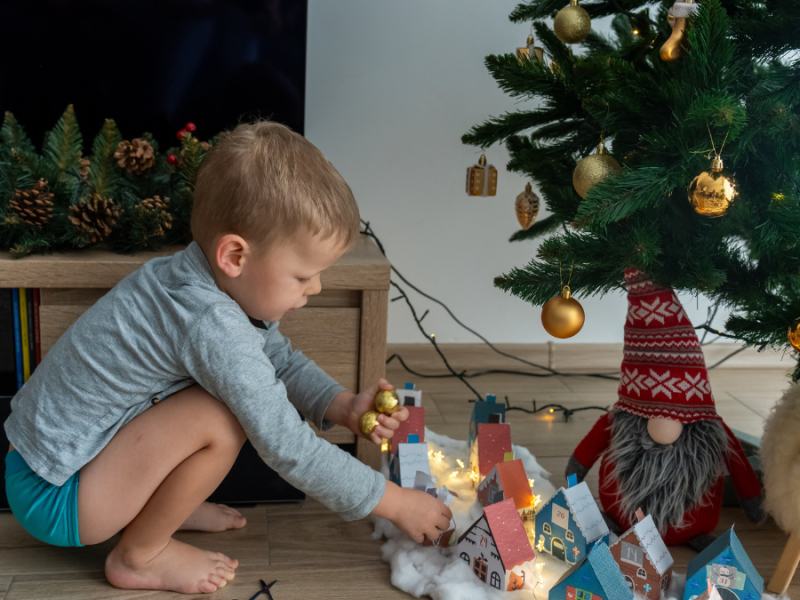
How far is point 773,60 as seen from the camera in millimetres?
927

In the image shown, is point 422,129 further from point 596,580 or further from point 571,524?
point 596,580

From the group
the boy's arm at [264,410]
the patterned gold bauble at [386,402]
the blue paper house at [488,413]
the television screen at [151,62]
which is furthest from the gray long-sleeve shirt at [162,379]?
the television screen at [151,62]

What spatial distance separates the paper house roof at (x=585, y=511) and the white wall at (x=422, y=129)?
775 millimetres

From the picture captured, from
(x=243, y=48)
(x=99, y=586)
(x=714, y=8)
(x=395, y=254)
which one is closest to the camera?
(x=714, y=8)

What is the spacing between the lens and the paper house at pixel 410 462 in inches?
42.3

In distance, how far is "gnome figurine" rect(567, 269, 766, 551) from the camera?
97 cm

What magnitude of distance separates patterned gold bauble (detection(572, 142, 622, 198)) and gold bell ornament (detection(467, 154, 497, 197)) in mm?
403

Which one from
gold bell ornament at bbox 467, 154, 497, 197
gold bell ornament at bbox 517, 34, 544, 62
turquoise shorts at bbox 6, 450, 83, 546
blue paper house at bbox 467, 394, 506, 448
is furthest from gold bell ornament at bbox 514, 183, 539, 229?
turquoise shorts at bbox 6, 450, 83, 546

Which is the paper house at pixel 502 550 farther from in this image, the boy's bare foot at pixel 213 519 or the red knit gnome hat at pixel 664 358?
the boy's bare foot at pixel 213 519

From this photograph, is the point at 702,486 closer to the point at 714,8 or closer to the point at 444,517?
the point at 444,517

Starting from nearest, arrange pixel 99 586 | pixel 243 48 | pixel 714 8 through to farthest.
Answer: pixel 714 8 < pixel 99 586 < pixel 243 48

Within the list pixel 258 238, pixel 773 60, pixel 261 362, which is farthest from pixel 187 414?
pixel 773 60

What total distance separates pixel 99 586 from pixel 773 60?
3.56 feet

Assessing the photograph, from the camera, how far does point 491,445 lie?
114cm
